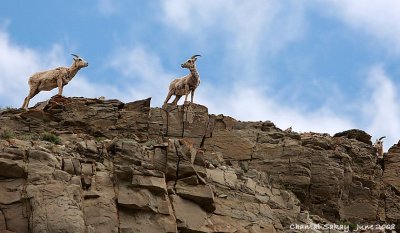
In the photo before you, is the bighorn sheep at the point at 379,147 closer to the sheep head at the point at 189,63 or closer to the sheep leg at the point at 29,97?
the sheep head at the point at 189,63

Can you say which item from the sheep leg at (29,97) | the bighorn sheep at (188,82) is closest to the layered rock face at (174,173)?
the sheep leg at (29,97)

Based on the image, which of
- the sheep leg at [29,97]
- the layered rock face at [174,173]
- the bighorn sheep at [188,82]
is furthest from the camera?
the sheep leg at [29,97]

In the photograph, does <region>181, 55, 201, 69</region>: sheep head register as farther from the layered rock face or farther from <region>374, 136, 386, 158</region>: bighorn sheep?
<region>374, 136, 386, 158</region>: bighorn sheep

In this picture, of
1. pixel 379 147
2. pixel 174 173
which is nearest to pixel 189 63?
pixel 174 173

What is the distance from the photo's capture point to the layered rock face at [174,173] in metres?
22.8

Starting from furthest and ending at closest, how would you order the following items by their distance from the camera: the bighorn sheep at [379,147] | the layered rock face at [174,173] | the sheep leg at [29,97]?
the bighorn sheep at [379,147], the sheep leg at [29,97], the layered rock face at [174,173]

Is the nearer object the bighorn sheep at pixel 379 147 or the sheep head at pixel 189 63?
the sheep head at pixel 189 63

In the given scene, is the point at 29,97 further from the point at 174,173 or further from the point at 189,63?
the point at 174,173

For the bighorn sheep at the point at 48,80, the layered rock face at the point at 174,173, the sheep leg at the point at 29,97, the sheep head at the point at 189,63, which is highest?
the sheep head at the point at 189,63

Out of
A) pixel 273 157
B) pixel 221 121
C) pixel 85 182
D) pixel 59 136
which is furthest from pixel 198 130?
pixel 85 182

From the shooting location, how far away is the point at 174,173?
983 inches

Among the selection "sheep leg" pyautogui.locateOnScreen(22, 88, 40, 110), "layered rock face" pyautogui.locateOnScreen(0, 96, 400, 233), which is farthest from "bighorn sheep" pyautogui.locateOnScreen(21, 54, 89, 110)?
"layered rock face" pyautogui.locateOnScreen(0, 96, 400, 233)

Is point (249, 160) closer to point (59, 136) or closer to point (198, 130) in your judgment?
point (198, 130)

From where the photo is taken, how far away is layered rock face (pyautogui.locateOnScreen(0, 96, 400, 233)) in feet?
74.7
